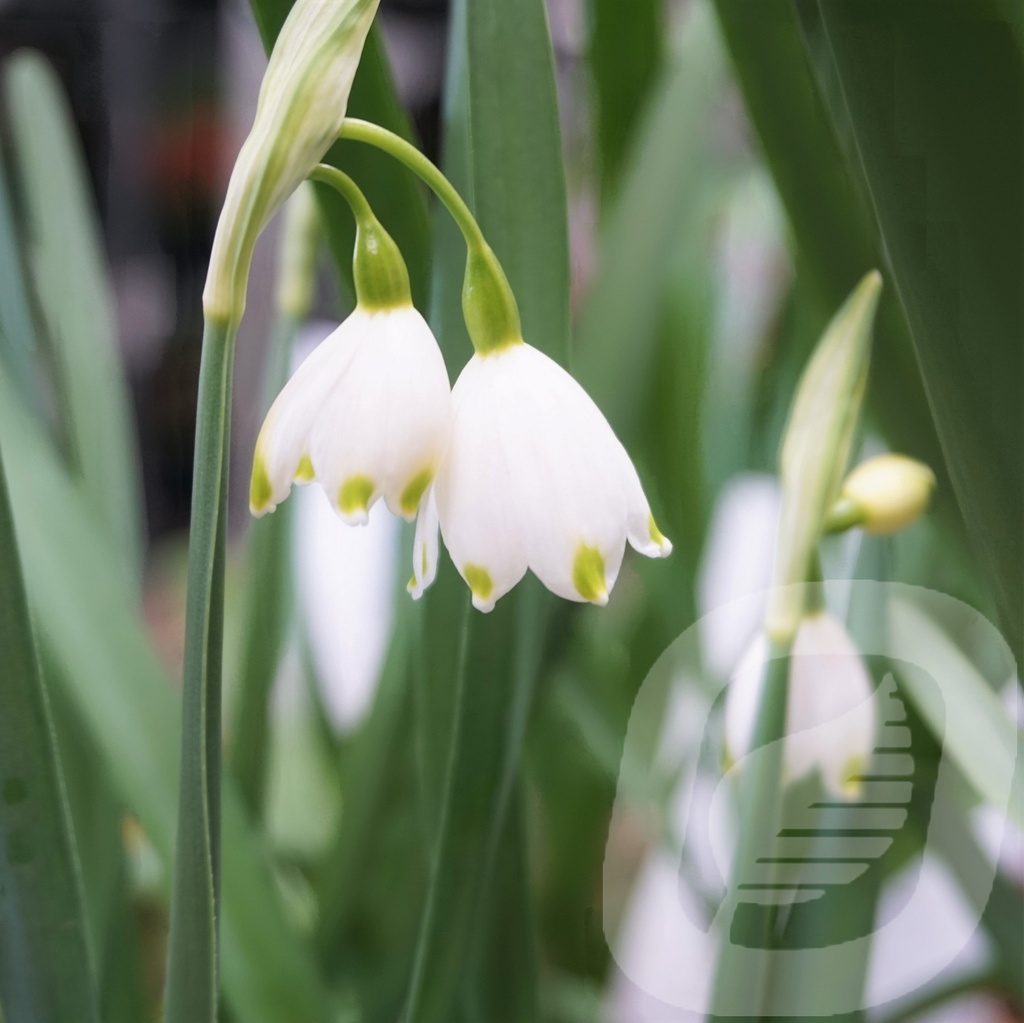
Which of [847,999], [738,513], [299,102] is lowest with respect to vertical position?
[847,999]

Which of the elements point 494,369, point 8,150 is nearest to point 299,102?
point 494,369

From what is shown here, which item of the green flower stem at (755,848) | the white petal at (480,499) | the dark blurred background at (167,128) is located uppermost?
the dark blurred background at (167,128)

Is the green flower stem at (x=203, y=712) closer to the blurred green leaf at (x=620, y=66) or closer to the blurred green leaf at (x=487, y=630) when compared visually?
the blurred green leaf at (x=487, y=630)

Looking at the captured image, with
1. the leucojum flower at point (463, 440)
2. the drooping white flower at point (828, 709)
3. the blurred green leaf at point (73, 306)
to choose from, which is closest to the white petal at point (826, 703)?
the drooping white flower at point (828, 709)

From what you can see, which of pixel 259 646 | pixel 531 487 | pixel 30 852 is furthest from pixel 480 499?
pixel 259 646

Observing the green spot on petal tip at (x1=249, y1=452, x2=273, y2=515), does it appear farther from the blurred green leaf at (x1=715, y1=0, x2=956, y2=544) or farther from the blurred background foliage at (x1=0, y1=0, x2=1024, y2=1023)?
the blurred green leaf at (x1=715, y1=0, x2=956, y2=544)

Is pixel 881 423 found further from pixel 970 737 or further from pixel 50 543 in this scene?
pixel 50 543
